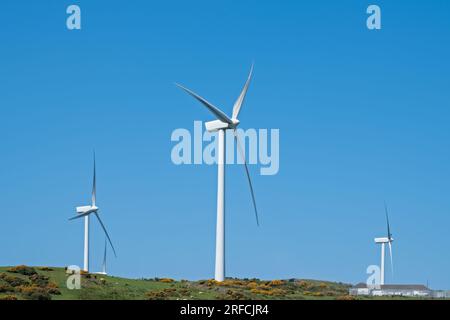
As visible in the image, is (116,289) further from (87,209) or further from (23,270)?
(87,209)

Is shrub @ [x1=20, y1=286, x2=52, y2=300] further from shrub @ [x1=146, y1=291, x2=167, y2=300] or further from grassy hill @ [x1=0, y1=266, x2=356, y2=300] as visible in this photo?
shrub @ [x1=146, y1=291, x2=167, y2=300]

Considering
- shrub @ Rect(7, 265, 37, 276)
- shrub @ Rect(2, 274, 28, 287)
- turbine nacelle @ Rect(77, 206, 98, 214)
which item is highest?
turbine nacelle @ Rect(77, 206, 98, 214)

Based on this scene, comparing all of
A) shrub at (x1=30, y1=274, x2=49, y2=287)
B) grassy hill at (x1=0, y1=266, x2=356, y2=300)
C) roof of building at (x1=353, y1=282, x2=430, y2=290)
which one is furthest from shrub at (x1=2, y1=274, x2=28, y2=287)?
roof of building at (x1=353, y1=282, x2=430, y2=290)

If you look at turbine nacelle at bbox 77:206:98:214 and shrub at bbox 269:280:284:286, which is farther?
turbine nacelle at bbox 77:206:98:214

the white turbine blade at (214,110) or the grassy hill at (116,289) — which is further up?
the white turbine blade at (214,110)

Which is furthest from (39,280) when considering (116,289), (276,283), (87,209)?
(276,283)

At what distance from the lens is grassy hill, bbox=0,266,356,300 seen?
96.8m

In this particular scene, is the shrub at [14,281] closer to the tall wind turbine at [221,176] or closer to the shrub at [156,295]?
the shrub at [156,295]

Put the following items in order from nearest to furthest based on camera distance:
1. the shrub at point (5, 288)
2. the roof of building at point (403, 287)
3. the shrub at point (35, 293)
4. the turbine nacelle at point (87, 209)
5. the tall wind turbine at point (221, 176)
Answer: the shrub at point (35, 293)
the shrub at point (5, 288)
the tall wind turbine at point (221, 176)
the turbine nacelle at point (87, 209)
the roof of building at point (403, 287)

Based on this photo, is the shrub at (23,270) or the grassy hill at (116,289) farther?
the shrub at (23,270)

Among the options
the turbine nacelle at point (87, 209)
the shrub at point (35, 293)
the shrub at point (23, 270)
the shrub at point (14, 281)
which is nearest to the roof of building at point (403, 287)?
the turbine nacelle at point (87, 209)

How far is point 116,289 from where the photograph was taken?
10600 cm

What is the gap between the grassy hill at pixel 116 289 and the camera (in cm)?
9681
